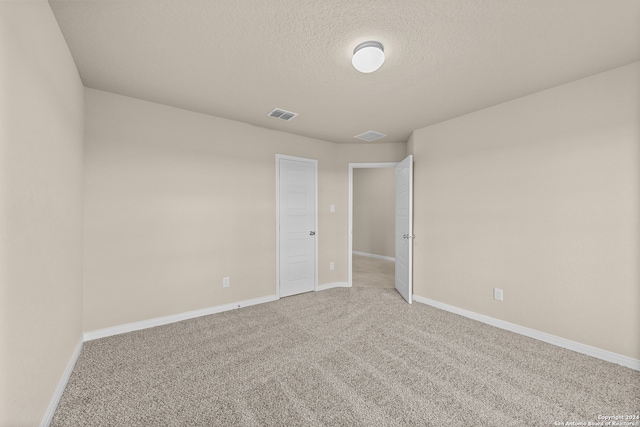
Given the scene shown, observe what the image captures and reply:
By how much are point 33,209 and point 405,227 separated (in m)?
3.80

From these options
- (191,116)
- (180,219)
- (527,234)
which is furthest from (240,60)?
(527,234)

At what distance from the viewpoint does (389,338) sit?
2.69 m

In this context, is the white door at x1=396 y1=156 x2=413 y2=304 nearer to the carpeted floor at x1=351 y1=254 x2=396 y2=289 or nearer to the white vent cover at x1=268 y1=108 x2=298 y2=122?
the carpeted floor at x1=351 y1=254 x2=396 y2=289

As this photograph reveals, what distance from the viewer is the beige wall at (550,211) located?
224cm

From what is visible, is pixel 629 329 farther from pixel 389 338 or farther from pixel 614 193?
pixel 389 338

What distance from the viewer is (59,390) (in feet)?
5.88

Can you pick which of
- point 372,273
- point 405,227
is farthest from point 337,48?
point 372,273

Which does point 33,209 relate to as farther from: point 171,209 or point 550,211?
point 550,211

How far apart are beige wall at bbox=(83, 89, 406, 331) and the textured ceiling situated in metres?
0.41

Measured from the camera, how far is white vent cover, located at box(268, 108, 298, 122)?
3.19 m

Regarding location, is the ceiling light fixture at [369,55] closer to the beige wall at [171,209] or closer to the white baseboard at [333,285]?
the beige wall at [171,209]

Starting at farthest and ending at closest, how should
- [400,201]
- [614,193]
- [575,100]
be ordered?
[400,201] < [575,100] < [614,193]

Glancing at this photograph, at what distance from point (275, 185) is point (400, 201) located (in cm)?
201

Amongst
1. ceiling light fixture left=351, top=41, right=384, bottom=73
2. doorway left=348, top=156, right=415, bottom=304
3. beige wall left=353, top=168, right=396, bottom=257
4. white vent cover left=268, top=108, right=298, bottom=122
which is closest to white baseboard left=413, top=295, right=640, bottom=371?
doorway left=348, top=156, right=415, bottom=304
